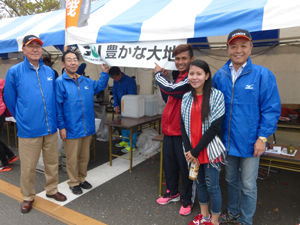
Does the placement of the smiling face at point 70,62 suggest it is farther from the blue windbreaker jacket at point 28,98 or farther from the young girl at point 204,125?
the young girl at point 204,125

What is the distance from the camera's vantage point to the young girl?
201 centimetres

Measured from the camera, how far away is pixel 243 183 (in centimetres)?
212

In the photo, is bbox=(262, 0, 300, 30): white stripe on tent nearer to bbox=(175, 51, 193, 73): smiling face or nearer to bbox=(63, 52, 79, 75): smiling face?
bbox=(175, 51, 193, 73): smiling face

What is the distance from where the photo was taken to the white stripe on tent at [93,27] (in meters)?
3.23

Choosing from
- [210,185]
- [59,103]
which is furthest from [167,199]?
[59,103]

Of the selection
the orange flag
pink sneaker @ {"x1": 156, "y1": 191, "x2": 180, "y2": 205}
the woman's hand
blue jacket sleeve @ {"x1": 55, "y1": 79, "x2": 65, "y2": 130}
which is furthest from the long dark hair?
the orange flag

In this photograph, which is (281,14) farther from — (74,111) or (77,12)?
(77,12)

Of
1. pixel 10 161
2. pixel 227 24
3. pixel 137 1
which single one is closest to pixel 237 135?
pixel 227 24

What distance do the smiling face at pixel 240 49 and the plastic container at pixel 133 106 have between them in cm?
243

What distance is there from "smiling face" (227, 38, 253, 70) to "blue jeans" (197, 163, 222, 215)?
1002 millimetres

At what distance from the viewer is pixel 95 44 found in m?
3.21

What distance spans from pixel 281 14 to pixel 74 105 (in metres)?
2.43

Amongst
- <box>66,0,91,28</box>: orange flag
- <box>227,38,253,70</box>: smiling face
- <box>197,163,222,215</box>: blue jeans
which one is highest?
<box>66,0,91,28</box>: orange flag

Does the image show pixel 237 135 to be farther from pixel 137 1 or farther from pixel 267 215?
pixel 137 1
